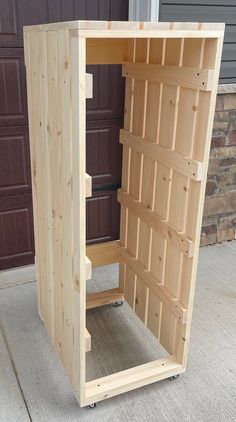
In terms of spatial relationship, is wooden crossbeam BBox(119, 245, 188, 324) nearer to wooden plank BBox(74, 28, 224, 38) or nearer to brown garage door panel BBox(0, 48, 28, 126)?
brown garage door panel BBox(0, 48, 28, 126)

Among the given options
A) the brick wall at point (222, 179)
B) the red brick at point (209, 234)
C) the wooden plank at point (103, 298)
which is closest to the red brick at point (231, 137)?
the brick wall at point (222, 179)

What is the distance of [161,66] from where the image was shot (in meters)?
1.79

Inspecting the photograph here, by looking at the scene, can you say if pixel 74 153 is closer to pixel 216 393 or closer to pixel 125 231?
pixel 125 231

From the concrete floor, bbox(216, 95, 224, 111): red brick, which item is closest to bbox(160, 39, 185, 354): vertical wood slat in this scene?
the concrete floor

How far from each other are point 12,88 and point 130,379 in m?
1.69

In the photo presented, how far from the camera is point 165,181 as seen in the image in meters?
1.93

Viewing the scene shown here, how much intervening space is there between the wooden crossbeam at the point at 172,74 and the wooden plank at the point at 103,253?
949 millimetres

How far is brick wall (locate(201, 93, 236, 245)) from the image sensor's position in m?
2.97

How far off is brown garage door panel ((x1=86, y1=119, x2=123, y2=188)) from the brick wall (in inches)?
27.2

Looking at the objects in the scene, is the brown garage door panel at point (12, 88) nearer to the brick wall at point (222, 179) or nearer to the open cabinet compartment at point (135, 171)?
the open cabinet compartment at point (135, 171)

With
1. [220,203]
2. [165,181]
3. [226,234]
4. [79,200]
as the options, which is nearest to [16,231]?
[165,181]

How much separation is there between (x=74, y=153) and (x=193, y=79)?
0.55 meters

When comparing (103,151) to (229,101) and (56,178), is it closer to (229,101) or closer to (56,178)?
(229,101)

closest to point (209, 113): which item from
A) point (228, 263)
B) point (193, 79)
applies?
point (193, 79)
